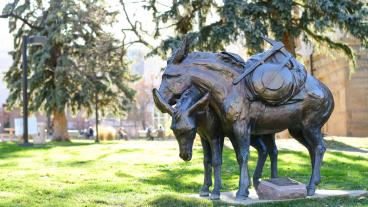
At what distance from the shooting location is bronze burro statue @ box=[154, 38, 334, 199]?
23.7ft

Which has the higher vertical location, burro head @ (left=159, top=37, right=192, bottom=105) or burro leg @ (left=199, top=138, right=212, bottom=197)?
burro head @ (left=159, top=37, right=192, bottom=105)

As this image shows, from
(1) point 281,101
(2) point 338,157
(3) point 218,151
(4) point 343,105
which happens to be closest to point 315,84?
(1) point 281,101

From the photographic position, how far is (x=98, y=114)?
34219mm

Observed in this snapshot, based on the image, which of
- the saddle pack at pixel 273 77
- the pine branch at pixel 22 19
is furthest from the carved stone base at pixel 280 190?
the pine branch at pixel 22 19

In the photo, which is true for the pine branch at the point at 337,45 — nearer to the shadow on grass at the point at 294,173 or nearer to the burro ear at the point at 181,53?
the shadow on grass at the point at 294,173

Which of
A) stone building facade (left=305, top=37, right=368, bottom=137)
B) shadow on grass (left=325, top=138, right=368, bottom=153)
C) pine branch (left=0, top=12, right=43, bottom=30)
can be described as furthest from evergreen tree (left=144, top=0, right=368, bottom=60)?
pine branch (left=0, top=12, right=43, bottom=30)

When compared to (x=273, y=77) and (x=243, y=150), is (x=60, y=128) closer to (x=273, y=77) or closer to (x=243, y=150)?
(x=243, y=150)

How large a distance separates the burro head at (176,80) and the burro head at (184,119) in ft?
0.87

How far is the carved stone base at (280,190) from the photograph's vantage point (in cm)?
734

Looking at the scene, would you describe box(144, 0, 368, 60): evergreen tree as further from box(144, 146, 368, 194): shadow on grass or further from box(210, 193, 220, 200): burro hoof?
box(210, 193, 220, 200): burro hoof

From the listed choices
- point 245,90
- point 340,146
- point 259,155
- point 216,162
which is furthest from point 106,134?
point 245,90

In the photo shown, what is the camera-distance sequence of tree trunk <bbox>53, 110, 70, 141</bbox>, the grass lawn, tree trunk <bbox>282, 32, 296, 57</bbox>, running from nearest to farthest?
the grass lawn < tree trunk <bbox>282, 32, 296, 57</bbox> < tree trunk <bbox>53, 110, 70, 141</bbox>

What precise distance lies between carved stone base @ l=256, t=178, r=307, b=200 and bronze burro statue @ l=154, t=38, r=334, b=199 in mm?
342

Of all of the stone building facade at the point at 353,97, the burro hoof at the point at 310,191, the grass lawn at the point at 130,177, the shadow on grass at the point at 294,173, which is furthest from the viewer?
the stone building facade at the point at 353,97
